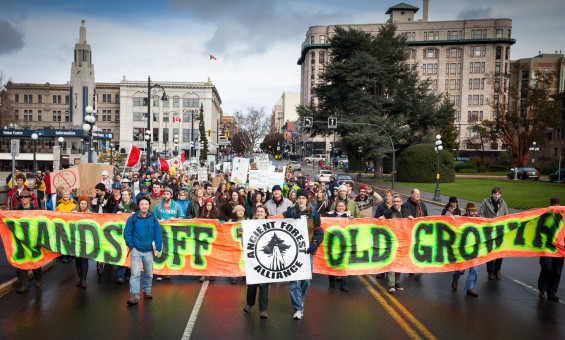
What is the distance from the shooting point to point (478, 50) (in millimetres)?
104562

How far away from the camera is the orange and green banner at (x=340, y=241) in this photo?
9141mm

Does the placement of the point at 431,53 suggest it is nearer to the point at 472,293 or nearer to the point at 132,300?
the point at 472,293

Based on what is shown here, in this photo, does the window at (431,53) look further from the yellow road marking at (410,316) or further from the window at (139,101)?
the yellow road marking at (410,316)

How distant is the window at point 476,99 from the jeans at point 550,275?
344 ft

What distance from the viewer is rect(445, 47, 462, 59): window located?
10550 cm

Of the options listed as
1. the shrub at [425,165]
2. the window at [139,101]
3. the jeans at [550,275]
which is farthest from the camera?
the window at [139,101]

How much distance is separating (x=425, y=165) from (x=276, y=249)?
4293cm

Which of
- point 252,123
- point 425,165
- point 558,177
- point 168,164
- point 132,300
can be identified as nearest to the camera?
point 132,300

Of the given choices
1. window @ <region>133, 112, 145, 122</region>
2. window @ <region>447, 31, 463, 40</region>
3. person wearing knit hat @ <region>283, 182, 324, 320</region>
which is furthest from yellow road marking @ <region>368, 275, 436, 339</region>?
window @ <region>133, 112, 145, 122</region>

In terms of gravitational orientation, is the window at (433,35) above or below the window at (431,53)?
above

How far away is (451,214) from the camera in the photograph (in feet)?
32.8

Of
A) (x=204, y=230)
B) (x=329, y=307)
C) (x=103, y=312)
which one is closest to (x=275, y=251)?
(x=329, y=307)

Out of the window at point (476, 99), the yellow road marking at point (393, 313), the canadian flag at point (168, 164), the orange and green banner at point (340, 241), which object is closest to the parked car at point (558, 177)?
the canadian flag at point (168, 164)

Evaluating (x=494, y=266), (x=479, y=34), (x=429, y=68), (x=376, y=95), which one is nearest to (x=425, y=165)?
(x=376, y=95)
